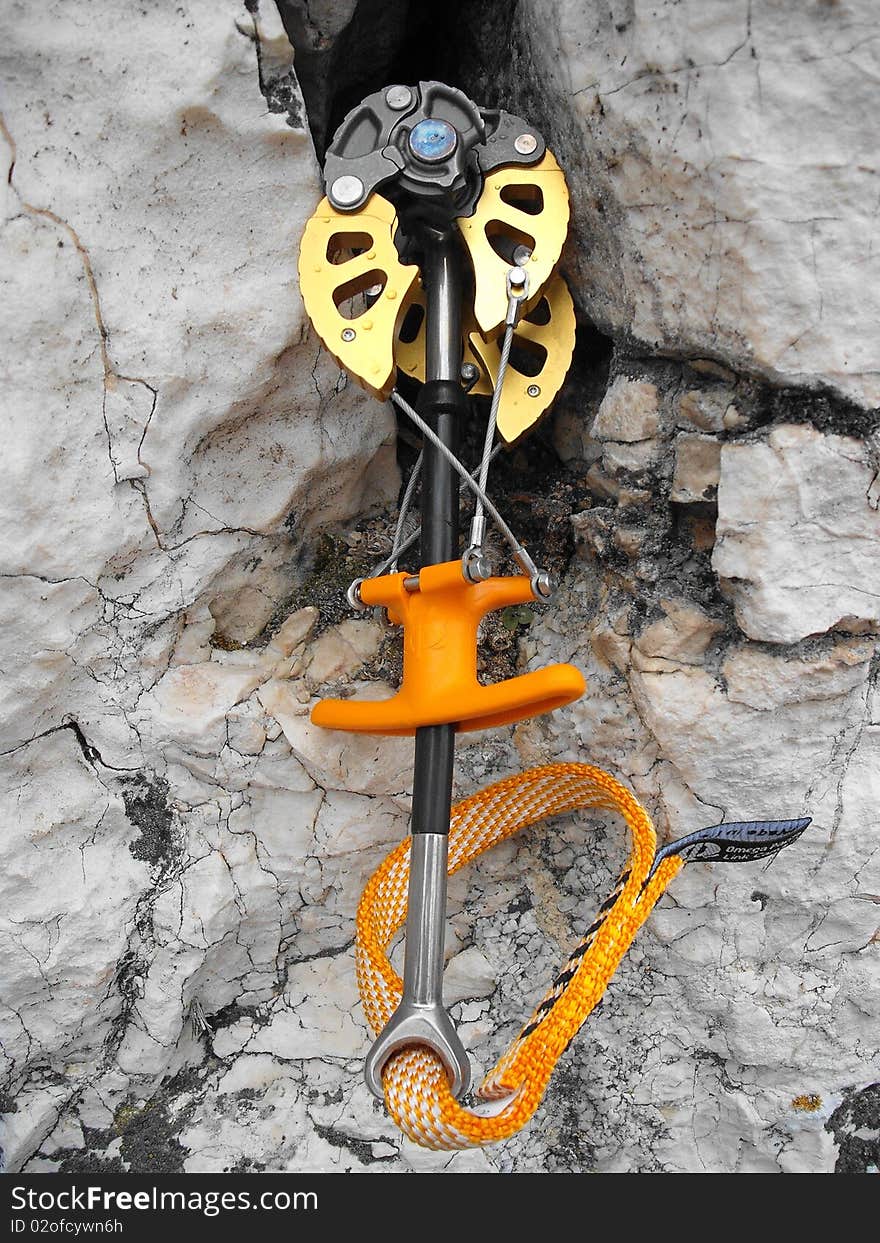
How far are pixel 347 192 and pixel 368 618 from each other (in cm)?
48

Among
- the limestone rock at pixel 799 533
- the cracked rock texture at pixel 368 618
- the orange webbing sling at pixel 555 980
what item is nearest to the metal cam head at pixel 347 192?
the cracked rock texture at pixel 368 618

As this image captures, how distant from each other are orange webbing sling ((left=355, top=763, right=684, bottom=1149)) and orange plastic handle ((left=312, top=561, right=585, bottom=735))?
0.13 m

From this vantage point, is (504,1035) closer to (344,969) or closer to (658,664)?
(344,969)

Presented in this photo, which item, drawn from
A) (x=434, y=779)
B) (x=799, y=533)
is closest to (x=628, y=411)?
(x=799, y=533)

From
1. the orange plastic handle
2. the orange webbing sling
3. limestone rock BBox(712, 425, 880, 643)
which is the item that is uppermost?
limestone rock BBox(712, 425, 880, 643)

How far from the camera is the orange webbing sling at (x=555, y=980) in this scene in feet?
2.83

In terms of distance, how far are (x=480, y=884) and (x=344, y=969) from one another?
0.20m

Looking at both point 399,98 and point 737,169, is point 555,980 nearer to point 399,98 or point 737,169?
point 737,169

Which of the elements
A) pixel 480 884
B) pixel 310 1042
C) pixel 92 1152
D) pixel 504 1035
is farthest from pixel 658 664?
pixel 92 1152

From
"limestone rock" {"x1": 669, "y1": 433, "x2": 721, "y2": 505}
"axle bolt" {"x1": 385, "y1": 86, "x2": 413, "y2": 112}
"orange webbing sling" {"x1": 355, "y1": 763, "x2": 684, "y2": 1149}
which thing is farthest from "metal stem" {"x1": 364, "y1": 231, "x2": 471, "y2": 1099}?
"limestone rock" {"x1": 669, "y1": 433, "x2": 721, "y2": 505}

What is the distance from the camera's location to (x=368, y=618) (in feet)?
3.89

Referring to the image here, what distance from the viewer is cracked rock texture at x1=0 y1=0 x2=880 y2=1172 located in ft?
3.07

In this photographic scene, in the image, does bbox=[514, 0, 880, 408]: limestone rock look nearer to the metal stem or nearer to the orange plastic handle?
Answer: the metal stem

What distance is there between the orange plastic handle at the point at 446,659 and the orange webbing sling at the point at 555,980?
0.43ft
